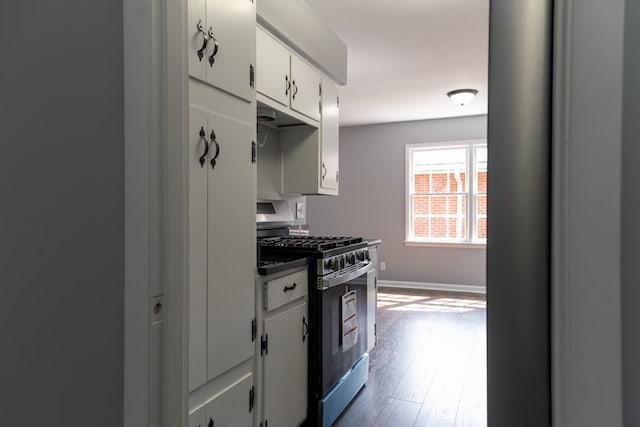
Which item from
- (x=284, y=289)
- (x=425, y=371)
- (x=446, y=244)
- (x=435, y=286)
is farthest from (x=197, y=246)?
(x=435, y=286)

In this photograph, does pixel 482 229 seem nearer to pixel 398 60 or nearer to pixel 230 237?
pixel 398 60

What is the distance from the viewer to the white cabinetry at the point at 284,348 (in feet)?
6.32

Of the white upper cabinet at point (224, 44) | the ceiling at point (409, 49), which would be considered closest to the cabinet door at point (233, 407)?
the white upper cabinet at point (224, 44)

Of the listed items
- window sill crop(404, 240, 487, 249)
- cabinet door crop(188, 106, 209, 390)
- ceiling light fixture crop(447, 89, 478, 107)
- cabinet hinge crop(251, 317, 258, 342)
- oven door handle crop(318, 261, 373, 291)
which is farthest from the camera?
window sill crop(404, 240, 487, 249)

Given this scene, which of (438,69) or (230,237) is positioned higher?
(438,69)

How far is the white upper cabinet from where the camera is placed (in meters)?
1.51

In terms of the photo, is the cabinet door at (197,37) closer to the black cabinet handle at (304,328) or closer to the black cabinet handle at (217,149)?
the black cabinet handle at (217,149)
